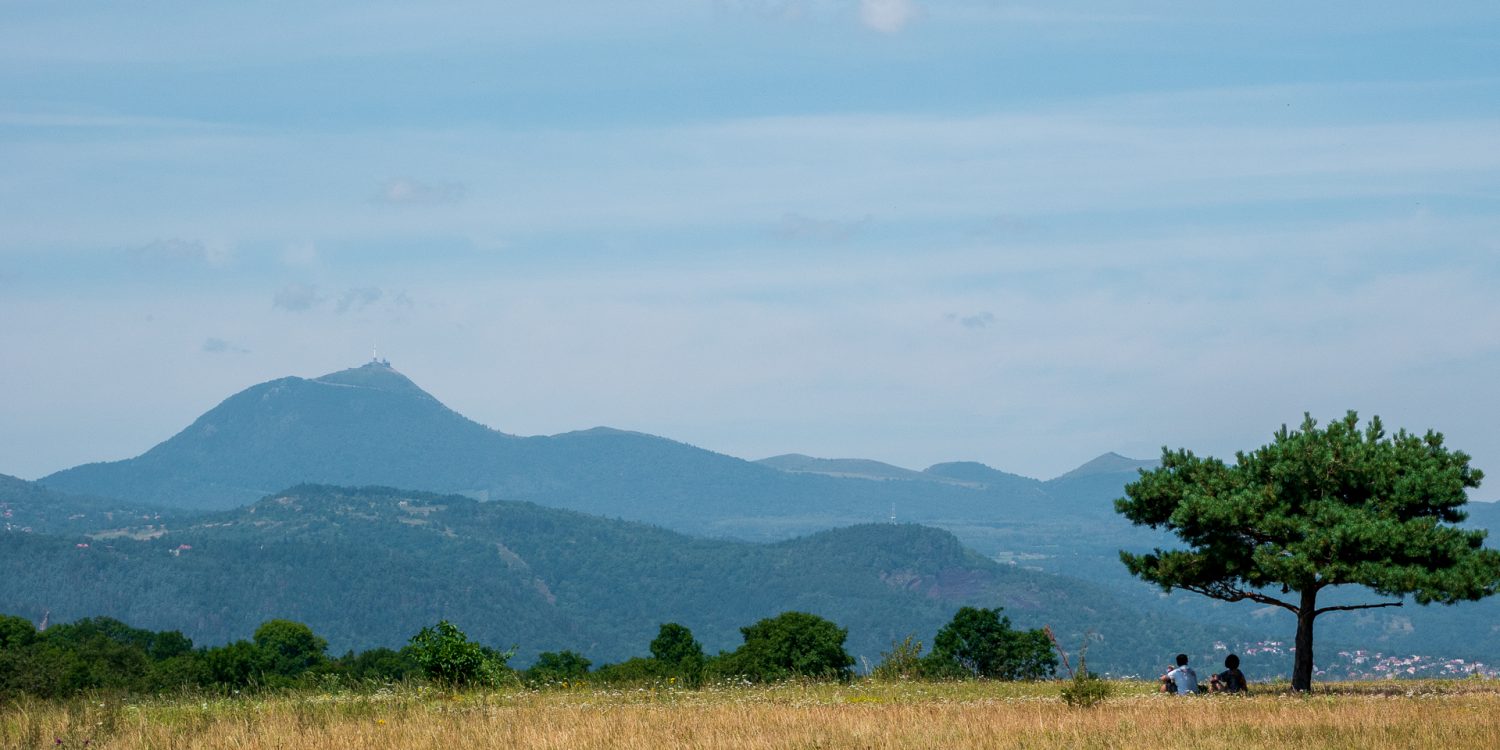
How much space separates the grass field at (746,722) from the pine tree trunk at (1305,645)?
375cm

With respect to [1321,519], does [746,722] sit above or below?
below

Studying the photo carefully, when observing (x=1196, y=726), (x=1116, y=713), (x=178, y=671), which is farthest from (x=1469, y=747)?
(x=178, y=671)

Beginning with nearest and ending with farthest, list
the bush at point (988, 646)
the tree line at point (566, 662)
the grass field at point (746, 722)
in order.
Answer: the grass field at point (746, 722)
the tree line at point (566, 662)
the bush at point (988, 646)

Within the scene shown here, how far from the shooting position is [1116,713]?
79.8 ft

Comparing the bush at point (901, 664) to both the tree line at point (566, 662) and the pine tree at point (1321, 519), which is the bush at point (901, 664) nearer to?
the tree line at point (566, 662)

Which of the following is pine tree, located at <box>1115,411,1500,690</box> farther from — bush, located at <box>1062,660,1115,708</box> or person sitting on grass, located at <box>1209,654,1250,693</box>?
bush, located at <box>1062,660,1115,708</box>

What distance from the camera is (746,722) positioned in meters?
23.2

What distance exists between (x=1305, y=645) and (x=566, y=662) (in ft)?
186

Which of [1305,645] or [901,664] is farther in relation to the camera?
[901,664]

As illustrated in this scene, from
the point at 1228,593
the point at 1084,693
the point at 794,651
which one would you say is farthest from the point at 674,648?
the point at 1084,693

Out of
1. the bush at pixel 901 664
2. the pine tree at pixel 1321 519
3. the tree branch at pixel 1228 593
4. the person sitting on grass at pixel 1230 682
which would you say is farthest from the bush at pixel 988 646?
the person sitting on grass at pixel 1230 682

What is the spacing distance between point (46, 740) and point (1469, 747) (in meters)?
20.1

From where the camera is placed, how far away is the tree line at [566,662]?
32219 mm

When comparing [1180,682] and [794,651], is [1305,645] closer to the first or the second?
[1180,682]
